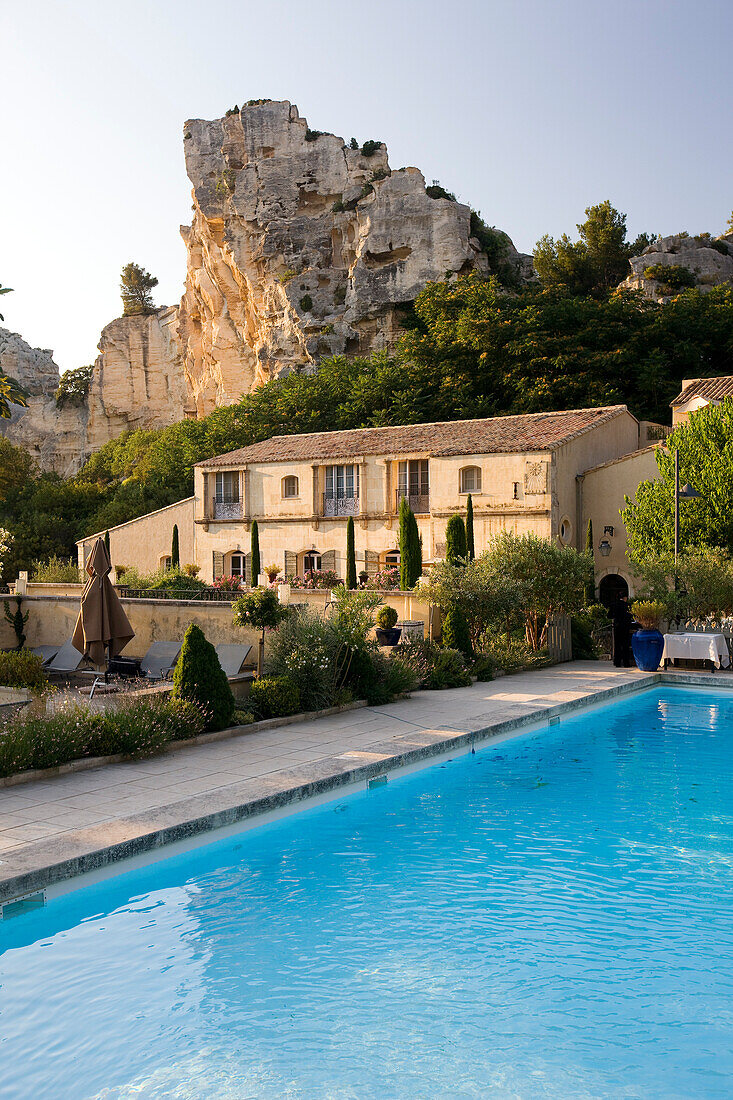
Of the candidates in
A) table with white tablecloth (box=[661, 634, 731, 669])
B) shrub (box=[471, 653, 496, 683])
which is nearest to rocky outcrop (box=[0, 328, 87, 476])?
shrub (box=[471, 653, 496, 683])

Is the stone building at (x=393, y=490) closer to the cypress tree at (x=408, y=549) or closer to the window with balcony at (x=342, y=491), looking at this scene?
the window with balcony at (x=342, y=491)

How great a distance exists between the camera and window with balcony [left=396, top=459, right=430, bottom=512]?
3067 cm

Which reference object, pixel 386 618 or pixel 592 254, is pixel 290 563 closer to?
pixel 386 618

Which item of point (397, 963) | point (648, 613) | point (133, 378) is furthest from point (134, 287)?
point (397, 963)

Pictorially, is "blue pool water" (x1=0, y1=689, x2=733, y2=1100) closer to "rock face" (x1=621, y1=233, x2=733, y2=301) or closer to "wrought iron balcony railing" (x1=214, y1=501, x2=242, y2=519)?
"wrought iron balcony railing" (x1=214, y1=501, x2=242, y2=519)

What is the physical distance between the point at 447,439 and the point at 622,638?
14.3 m

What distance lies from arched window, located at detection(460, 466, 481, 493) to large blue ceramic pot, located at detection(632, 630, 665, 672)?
41.2 ft

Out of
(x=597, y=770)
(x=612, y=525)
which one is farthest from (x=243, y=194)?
(x=597, y=770)

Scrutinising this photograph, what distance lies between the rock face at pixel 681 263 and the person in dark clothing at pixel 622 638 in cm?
3491

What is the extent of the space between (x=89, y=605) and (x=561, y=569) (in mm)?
9317

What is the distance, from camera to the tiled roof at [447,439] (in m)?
28.2

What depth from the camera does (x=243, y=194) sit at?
5450 cm

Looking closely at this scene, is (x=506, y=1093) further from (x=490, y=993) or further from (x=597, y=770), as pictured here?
(x=597, y=770)

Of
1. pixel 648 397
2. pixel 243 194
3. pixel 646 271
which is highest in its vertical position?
pixel 243 194
